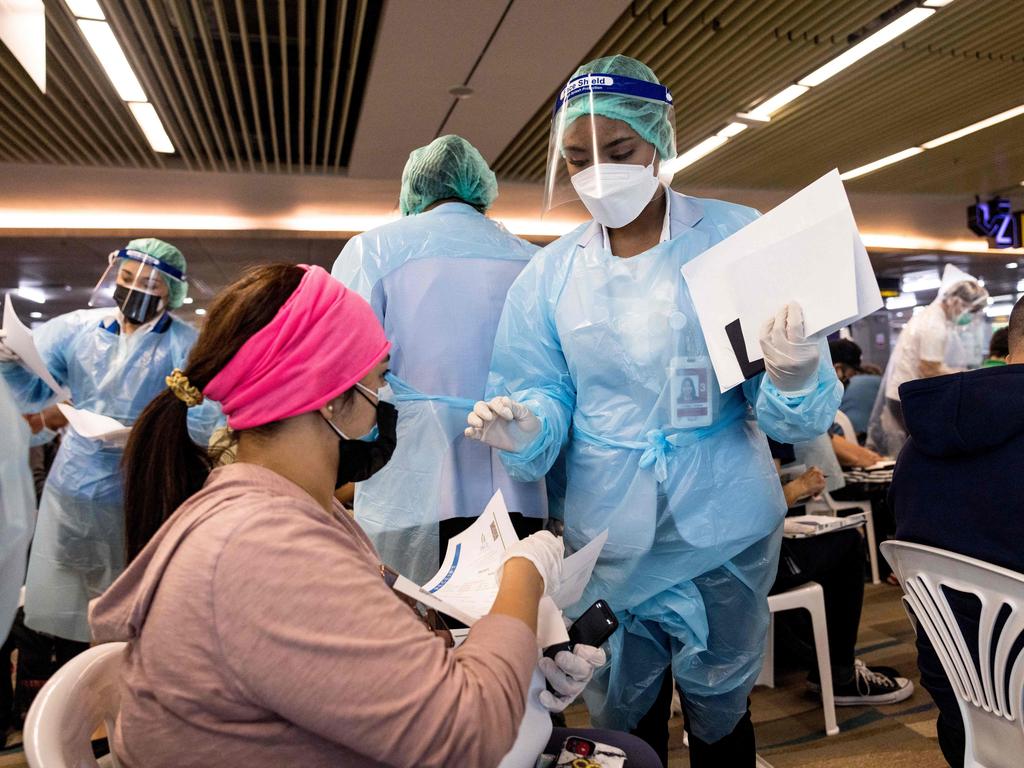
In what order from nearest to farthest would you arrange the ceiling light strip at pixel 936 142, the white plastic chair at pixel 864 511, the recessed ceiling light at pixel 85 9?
the recessed ceiling light at pixel 85 9
the white plastic chair at pixel 864 511
the ceiling light strip at pixel 936 142

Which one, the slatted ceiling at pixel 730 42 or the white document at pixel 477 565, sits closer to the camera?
the white document at pixel 477 565

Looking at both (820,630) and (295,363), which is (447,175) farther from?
(820,630)

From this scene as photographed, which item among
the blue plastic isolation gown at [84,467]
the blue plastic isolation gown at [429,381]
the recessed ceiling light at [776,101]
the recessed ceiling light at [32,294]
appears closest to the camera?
the blue plastic isolation gown at [429,381]

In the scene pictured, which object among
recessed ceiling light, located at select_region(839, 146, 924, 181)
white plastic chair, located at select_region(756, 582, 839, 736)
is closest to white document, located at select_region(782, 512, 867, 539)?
white plastic chair, located at select_region(756, 582, 839, 736)

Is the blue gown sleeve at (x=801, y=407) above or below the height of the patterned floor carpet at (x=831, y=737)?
above

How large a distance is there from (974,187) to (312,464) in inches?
305

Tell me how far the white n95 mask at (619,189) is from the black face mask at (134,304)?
1855 millimetres

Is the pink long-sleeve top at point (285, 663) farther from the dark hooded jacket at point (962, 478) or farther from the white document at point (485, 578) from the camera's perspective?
the dark hooded jacket at point (962, 478)

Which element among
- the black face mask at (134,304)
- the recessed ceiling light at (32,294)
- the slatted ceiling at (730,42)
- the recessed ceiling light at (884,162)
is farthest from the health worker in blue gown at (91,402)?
the recessed ceiling light at (32,294)

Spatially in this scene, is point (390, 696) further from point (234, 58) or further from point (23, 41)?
point (234, 58)

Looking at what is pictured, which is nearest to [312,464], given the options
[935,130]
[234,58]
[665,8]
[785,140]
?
[665,8]

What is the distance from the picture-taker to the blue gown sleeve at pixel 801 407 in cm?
117

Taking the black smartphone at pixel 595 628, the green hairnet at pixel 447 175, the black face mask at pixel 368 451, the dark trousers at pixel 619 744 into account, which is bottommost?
the dark trousers at pixel 619 744

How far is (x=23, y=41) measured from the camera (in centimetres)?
141
